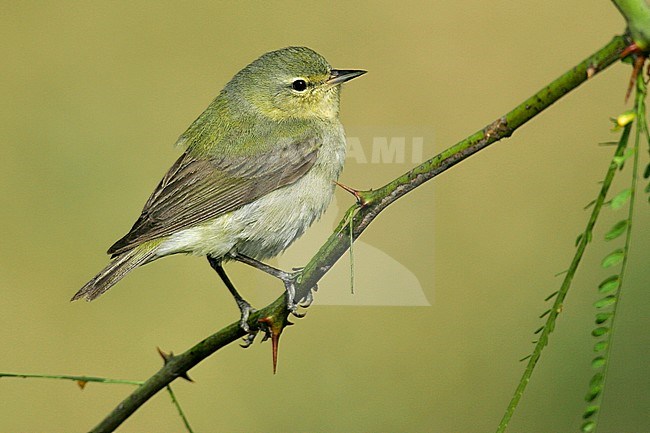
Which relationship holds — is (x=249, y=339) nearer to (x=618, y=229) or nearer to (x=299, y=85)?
(x=299, y=85)

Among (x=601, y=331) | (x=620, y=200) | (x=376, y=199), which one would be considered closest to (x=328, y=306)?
(x=376, y=199)

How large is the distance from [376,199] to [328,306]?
13.8 feet

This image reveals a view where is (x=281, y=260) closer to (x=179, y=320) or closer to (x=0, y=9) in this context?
(x=179, y=320)

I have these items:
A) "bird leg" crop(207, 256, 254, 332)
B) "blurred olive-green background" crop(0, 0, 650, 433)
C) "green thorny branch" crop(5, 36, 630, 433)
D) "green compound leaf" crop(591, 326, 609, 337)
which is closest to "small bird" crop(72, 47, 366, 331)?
"bird leg" crop(207, 256, 254, 332)

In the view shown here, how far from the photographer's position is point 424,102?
6160 millimetres

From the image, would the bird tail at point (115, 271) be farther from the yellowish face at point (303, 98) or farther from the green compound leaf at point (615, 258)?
the green compound leaf at point (615, 258)

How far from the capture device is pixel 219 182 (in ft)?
9.22

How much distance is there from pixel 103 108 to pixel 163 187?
4.02 m

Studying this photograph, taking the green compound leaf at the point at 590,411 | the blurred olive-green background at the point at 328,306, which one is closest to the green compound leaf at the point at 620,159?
the green compound leaf at the point at 590,411

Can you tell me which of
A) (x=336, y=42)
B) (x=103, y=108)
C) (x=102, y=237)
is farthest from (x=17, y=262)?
(x=336, y=42)

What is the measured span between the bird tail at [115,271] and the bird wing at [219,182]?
168mm

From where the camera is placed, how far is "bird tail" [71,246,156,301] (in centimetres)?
226

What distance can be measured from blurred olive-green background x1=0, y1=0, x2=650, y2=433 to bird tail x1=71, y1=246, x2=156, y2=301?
5.92 ft

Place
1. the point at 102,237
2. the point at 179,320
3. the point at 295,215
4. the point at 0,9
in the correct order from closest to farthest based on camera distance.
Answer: the point at 295,215 → the point at 179,320 → the point at 102,237 → the point at 0,9
